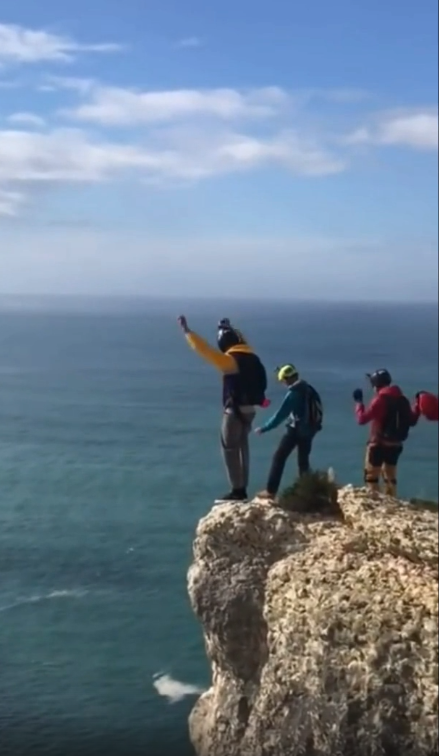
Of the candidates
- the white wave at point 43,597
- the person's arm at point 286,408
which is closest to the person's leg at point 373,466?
the person's arm at point 286,408

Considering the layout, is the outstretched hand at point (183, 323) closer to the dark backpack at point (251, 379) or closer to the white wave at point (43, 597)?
the dark backpack at point (251, 379)

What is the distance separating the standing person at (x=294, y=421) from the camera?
8.84 metres

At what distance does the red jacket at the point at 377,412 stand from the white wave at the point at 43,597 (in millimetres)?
5642

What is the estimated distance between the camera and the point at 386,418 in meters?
8.42

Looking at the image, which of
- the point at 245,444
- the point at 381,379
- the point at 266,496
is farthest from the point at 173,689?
the point at 381,379

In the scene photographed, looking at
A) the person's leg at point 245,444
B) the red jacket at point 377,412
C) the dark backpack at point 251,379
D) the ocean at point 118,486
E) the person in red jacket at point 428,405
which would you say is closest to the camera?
the person in red jacket at point 428,405

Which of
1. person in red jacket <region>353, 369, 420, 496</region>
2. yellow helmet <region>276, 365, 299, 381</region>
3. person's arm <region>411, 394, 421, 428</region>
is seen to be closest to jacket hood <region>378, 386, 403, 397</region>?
person in red jacket <region>353, 369, 420, 496</region>

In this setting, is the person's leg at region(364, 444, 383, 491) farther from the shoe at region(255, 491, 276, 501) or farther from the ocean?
the ocean

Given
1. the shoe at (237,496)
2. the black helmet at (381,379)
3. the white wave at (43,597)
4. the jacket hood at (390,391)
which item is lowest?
the white wave at (43,597)

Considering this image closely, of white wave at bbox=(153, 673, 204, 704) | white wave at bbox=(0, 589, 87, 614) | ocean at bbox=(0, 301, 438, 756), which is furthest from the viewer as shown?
white wave at bbox=(0, 589, 87, 614)

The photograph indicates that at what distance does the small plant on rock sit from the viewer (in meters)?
8.67

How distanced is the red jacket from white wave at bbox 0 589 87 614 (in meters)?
5.64

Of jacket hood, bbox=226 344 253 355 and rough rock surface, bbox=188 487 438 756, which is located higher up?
jacket hood, bbox=226 344 253 355

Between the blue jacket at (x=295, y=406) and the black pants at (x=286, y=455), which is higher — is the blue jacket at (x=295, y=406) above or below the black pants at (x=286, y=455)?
above
